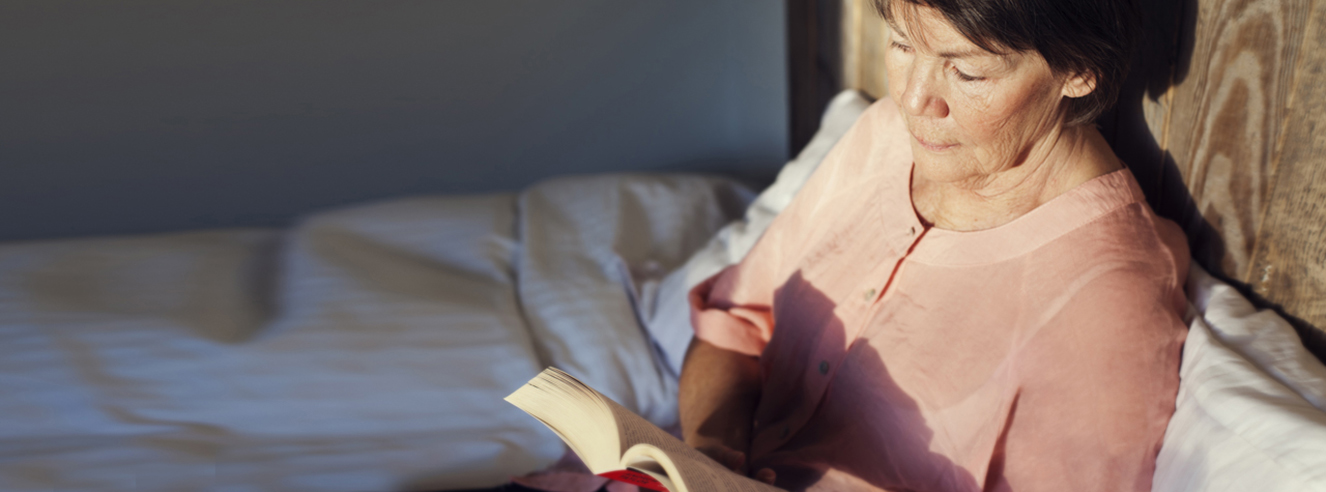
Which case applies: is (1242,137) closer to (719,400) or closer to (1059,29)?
(1059,29)

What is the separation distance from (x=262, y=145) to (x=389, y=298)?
133 centimetres

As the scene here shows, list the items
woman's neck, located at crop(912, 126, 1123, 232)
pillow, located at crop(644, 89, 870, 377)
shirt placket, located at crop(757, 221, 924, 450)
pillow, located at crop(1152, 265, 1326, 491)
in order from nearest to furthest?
pillow, located at crop(1152, 265, 1326, 491), woman's neck, located at crop(912, 126, 1123, 232), shirt placket, located at crop(757, 221, 924, 450), pillow, located at crop(644, 89, 870, 377)

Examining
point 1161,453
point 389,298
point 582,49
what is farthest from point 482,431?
point 582,49

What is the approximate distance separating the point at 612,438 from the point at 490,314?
67 cm

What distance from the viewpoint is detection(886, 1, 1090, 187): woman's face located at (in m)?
0.72

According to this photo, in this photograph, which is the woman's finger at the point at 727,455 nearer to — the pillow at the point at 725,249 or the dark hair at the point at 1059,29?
the pillow at the point at 725,249

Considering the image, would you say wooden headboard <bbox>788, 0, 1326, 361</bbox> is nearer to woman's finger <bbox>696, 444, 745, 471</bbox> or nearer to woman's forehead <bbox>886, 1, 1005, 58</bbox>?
woman's forehead <bbox>886, 1, 1005, 58</bbox>

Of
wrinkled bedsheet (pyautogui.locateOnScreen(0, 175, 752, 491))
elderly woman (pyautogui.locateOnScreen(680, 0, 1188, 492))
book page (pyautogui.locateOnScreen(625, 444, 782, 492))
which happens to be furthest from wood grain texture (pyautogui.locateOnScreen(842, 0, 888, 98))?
book page (pyautogui.locateOnScreen(625, 444, 782, 492))

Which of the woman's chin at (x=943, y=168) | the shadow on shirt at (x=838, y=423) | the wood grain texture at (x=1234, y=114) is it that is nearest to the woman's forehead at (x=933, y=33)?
the woman's chin at (x=943, y=168)

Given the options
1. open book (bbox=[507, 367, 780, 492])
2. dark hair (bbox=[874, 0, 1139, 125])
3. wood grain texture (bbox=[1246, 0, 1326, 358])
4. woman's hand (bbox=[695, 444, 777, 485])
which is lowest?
woman's hand (bbox=[695, 444, 777, 485])

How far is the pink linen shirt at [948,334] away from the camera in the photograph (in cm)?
69

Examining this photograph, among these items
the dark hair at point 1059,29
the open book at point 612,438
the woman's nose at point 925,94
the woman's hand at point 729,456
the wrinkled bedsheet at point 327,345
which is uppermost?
the dark hair at point 1059,29

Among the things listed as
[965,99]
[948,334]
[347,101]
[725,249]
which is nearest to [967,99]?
[965,99]

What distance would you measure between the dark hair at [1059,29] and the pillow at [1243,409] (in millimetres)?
239
